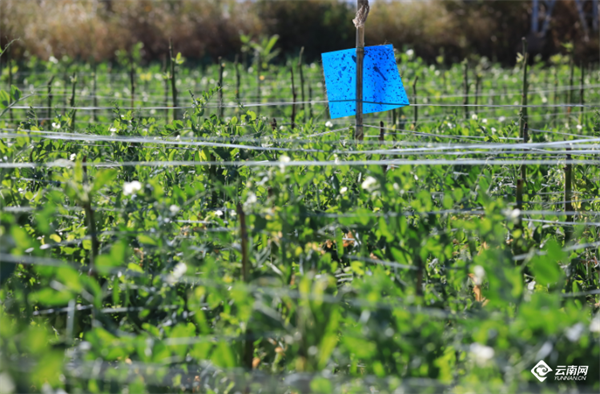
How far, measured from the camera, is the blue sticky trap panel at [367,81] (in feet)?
8.39

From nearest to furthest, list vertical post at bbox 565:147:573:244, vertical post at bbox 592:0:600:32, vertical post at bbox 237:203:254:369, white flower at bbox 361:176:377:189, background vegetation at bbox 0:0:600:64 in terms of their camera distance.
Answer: vertical post at bbox 237:203:254:369 → white flower at bbox 361:176:377:189 → vertical post at bbox 565:147:573:244 → background vegetation at bbox 0:0:600:64 → vertical post at bbox 592:0:600:32

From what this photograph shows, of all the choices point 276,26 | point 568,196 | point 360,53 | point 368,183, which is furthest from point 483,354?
point 276,26

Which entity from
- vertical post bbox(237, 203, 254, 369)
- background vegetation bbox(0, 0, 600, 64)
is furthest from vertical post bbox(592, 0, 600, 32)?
vertical post bbox(237, 203, 254, 369)

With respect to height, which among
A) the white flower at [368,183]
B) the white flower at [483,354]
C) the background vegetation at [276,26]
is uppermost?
the background vegetation at [276,26]

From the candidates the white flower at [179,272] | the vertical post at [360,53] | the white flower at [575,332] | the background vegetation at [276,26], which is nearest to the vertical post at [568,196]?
the vertical post at [360,53]

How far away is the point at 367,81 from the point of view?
2.61 m

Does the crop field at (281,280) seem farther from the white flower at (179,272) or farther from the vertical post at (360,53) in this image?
the vertical post at (360,53)

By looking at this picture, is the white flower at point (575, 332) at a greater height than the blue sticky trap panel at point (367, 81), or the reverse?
the blue sticky trap panel at point (367, 81)

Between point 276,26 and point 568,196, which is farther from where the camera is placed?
point 276,26

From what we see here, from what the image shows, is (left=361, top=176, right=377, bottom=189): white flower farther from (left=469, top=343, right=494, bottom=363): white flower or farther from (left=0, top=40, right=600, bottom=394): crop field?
(left=469, top=343, right=494, bottom=363): white flower

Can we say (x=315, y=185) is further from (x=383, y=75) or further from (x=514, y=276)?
(x=514, y=276)

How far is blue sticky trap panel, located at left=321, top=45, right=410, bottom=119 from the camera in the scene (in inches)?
101

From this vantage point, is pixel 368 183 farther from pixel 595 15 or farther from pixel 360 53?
pixel 595 15

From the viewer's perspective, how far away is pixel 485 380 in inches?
44.0
